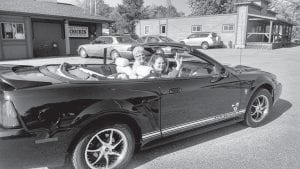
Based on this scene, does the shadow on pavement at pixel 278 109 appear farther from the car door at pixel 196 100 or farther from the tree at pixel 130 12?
the tree at pixel 130 12

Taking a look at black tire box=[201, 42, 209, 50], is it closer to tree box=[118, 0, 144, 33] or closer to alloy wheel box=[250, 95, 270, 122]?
alloy wheel box=[250, 95, 270, 122]

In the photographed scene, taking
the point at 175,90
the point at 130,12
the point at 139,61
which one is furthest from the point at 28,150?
the point at 130,12

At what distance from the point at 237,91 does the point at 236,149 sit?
913mm

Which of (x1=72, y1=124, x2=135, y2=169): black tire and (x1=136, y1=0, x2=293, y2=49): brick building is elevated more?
(x1=136, y1=0, x2=293, y2=49): brick building

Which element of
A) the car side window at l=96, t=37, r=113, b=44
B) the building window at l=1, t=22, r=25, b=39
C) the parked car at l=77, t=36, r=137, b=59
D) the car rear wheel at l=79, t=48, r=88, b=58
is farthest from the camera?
the car rear wheel at l=79, t=48, r=88, b=58

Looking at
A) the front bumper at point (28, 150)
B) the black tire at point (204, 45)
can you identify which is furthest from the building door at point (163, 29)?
the front bumper at point (28, 150)

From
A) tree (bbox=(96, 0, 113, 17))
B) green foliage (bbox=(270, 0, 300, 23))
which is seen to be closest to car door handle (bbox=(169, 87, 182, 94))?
green foliage (bbox=(270, 0, 300, 23))

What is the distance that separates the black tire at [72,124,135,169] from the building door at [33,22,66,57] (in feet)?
56.8

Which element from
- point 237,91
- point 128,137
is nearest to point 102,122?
point 128,137

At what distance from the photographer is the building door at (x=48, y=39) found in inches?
725

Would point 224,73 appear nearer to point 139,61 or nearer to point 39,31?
point 139,61

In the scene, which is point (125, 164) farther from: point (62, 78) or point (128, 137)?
point (62, 78)

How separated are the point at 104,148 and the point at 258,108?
2.98 meters

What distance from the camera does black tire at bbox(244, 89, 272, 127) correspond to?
14.6 feet
